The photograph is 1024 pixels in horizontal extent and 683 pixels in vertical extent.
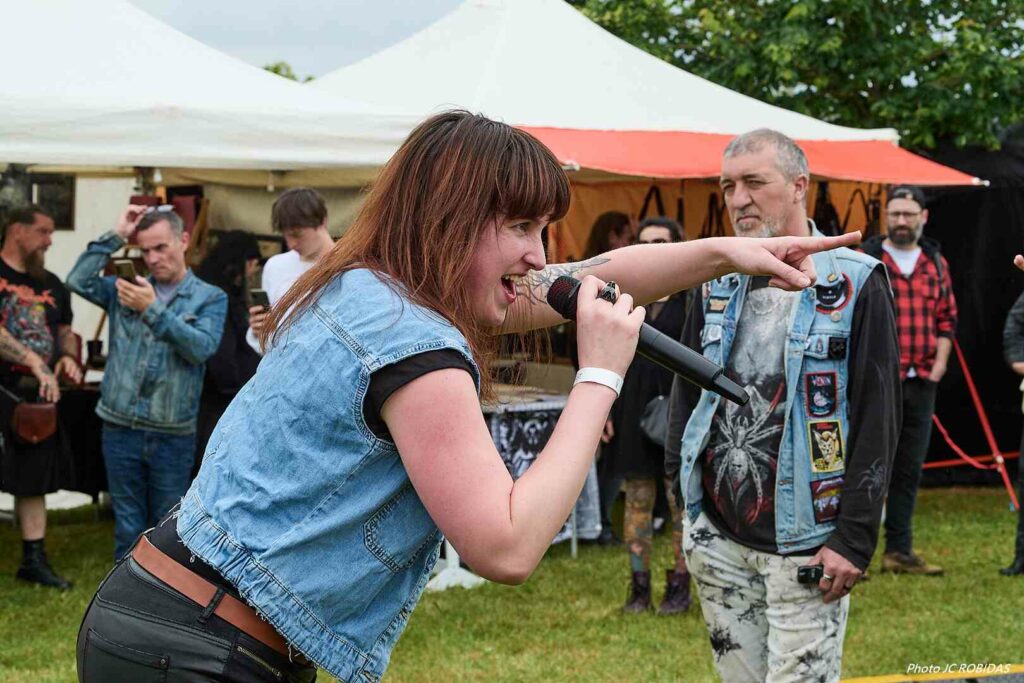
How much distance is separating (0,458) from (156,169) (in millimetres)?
2417

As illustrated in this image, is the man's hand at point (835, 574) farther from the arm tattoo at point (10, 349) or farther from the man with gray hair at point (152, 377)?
the arm tattoo at point (10, 349)

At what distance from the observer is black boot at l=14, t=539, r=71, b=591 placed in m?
6.81

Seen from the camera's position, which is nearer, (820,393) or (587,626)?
(820,393)

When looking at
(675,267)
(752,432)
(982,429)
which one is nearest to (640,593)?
(752,432)

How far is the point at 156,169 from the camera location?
8.27m

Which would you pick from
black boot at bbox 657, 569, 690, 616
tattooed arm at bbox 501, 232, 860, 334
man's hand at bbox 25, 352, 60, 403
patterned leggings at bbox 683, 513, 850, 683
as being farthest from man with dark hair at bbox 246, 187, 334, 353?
tattooed arm at bbox 501, 232, 860, 334

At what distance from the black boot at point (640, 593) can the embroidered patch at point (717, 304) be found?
10.2 feet

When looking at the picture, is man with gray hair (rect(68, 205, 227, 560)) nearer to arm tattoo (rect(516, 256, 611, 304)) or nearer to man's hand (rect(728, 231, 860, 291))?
arm tattoo (rect(516, 256, 611, 304))

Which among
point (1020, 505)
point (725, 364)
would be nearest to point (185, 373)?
point (725, 364)

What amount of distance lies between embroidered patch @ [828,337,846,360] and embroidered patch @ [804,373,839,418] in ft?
0.17

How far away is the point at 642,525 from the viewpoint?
6547mm

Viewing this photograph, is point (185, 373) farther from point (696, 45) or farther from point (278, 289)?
point (696, 45)

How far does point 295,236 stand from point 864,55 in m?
7.32

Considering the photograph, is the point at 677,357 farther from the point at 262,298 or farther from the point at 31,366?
the point at 31,366
